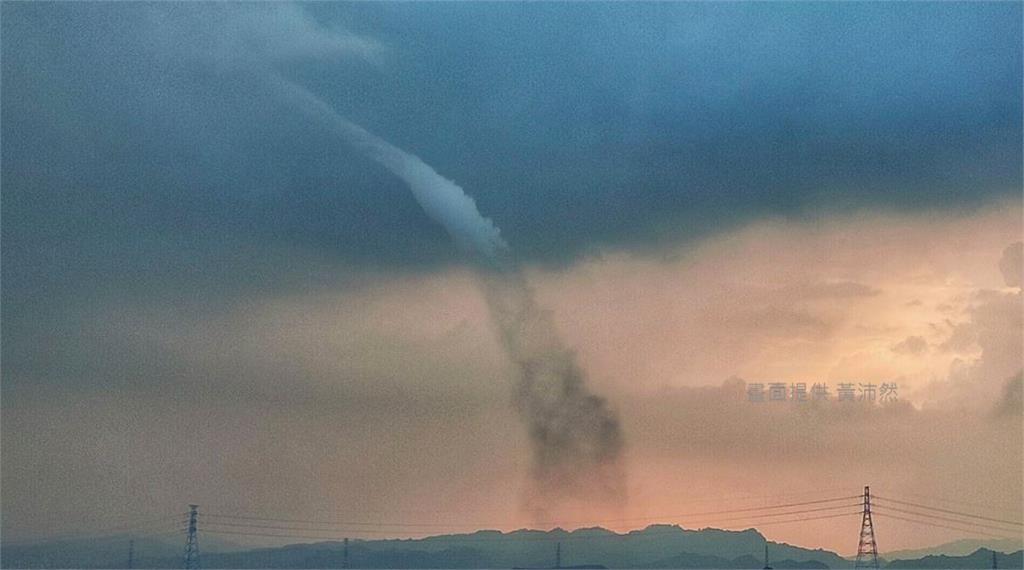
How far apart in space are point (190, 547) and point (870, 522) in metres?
109

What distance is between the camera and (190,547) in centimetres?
18738

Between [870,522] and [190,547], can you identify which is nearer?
[870,522]

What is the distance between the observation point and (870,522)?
561 feet
